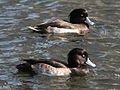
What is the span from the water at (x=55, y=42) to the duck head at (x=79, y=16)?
35 centimetres

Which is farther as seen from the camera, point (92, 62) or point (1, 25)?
point (1, 25)

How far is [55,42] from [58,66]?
3.00 meters

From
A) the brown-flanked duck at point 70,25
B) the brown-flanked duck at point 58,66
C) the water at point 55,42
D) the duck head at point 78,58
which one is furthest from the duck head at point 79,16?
the brown-flanked duck at point 58,66

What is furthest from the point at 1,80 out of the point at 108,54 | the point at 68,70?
the point at 108,54

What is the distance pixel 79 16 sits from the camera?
1959cm

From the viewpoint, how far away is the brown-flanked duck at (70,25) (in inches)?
733

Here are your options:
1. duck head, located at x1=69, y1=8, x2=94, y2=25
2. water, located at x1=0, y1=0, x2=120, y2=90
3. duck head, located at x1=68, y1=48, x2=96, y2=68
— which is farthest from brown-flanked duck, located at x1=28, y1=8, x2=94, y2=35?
A: duck head, located at x1=68, y1=48, x2=96, y2=68

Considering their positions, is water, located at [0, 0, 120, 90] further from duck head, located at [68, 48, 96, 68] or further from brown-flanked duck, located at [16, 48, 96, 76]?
duck head, located at [68, 48, 96, 68]

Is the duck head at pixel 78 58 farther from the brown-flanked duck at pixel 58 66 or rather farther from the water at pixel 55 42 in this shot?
the water at pixel 55 42

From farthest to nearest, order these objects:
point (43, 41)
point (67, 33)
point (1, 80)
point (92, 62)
Result: point (67, 33)
point (43, 41)
point (92, 62)
point (1, 80)

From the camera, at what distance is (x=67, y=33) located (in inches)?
741

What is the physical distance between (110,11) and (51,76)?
6.73 metres

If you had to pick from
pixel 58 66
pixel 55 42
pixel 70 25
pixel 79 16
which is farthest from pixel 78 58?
pixel 79 16

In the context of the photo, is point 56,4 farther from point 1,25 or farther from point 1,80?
point 1,80
